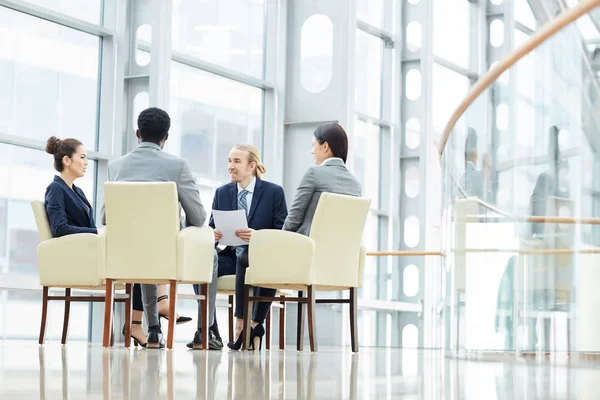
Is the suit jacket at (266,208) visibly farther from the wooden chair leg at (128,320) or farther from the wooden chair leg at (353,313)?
the wooden chair leg at (128,320)

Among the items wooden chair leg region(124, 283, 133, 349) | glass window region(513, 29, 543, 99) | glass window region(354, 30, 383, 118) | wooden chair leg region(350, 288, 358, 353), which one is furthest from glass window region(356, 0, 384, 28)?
glass window region(513, 29, 543, 99)

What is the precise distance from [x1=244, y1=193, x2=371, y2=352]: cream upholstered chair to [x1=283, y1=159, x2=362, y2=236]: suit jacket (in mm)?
117

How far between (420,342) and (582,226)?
4.94 meters

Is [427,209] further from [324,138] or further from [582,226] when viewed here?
[582,226]

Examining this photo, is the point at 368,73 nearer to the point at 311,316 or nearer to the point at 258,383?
the point at 311,316

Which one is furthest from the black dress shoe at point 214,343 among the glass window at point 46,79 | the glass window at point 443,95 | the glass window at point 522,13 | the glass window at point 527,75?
the glass window at point 522,13

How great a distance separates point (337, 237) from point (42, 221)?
5.07 feet

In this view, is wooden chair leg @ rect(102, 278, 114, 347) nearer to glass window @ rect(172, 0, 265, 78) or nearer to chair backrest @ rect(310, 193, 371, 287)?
chair backrest @ rect(310, 193, 371, 287)

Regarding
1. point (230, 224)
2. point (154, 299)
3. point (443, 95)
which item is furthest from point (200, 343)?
point (443, 95)

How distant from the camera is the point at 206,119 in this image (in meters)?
8.59

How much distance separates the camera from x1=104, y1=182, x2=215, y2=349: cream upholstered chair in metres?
4.69

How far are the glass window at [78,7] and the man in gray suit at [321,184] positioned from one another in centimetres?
272

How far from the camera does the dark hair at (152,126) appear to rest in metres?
4.99

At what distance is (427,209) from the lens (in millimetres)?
11688
